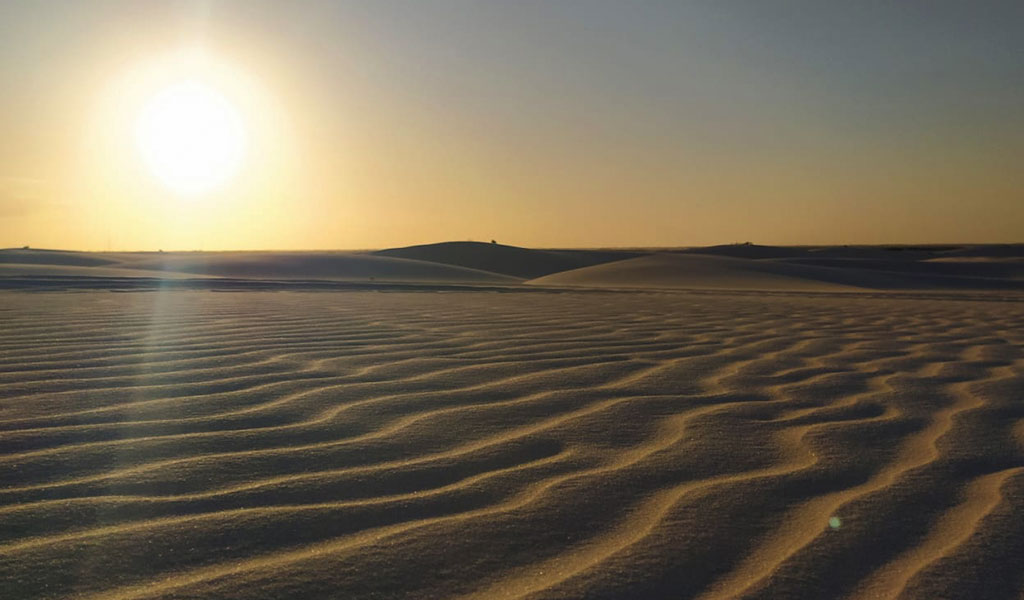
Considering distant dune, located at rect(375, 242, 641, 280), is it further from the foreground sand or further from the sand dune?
the foreground sand

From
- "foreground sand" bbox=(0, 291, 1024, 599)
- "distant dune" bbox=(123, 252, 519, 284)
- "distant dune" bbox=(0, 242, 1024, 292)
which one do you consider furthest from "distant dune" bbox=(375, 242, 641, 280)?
"foreground sand" bbox=(0, 291, 1024, 599)

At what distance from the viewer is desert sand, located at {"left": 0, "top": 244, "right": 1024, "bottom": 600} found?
1.50 m

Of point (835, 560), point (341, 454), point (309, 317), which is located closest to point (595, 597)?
point (835, 560)

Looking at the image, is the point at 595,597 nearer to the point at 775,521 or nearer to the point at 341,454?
the point at 775,521

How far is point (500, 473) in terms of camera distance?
210cm

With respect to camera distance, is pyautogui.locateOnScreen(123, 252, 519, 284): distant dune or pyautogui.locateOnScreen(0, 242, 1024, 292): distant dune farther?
pyautogui.locateOnScreen(123, 252, 519, 284): distant dune

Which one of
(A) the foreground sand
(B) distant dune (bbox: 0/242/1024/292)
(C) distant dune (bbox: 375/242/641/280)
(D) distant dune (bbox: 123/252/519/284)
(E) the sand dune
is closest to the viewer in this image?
(A) the foreground sand

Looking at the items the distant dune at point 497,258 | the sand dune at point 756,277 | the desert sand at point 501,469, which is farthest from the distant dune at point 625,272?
the desert sand at point 501,469

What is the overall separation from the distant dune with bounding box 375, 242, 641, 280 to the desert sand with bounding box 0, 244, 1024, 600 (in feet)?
117

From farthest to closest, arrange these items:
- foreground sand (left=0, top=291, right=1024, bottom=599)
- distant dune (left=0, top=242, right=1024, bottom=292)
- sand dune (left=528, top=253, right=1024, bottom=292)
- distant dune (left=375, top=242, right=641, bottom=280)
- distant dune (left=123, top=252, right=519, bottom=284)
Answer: distant dune (left=375, top=242, right=641, bottom=280) < distant dune (left=123, top=252, right=519, bottom=284) < sand dune (left=528, top=253, right=1024, bottom=292) < distant dune (left=0, top=242, right=1024, bottom=292) < foreground sand (left=0, top=291, right=1024, bottom=599)

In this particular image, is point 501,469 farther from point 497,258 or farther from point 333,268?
point 497,258

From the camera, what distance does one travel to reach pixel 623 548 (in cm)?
162

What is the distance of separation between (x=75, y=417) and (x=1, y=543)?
111cm

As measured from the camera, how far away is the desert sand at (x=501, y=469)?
4.94 feet
